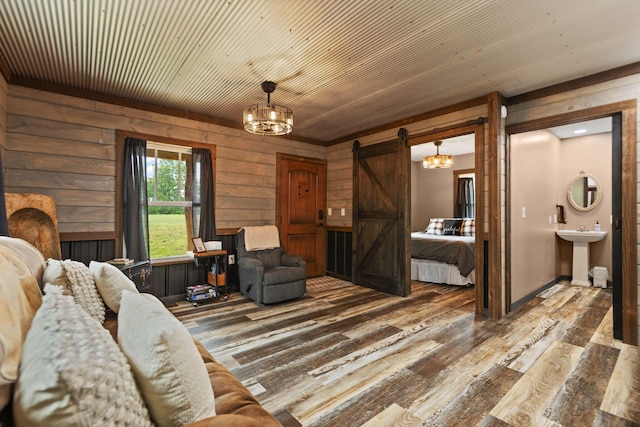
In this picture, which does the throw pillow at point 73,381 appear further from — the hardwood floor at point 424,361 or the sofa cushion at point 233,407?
the hardwood floor at point 424,361

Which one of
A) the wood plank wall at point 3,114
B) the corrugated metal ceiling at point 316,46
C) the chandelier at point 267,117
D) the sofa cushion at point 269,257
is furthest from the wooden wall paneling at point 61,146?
the sofa cushion at point 269,257

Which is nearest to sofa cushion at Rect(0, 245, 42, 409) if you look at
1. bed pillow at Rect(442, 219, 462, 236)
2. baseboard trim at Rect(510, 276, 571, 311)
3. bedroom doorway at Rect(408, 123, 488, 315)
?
bedroom doorway at Rect(408, 123, 488, 315)

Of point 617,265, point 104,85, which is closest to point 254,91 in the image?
point 104,85

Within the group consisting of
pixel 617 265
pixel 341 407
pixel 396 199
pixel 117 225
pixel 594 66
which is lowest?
pixel 341 407

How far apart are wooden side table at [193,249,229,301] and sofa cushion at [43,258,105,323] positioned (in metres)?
2.21

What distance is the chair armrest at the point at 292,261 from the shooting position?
14.0 feet

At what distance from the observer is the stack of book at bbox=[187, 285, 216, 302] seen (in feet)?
12.6

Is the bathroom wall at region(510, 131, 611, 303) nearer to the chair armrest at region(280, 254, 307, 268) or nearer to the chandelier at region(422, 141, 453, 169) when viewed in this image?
the chandelier at region(422, 141, 453, 169)

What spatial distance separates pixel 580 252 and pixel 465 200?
267 cm

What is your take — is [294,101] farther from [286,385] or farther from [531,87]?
[286,385]

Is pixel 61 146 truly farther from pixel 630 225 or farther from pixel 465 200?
pixel 465 200

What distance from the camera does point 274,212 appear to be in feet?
16.3

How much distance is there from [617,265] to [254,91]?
160 inches

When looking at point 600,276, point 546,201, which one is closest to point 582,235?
point 600,276
